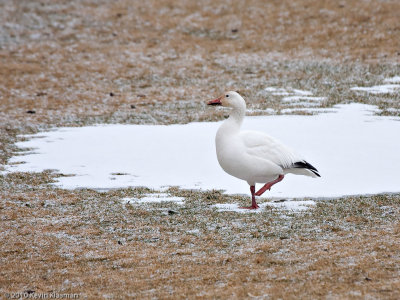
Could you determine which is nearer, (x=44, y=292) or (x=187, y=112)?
(x=44, y=292)

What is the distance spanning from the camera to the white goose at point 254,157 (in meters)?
12.7

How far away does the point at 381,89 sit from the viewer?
24594mm

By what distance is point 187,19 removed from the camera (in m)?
36.7

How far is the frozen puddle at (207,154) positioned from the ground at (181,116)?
98cm

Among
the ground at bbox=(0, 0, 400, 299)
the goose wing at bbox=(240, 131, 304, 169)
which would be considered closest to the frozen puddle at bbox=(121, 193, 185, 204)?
the ground at bbox=(0, 0, 400, 299)

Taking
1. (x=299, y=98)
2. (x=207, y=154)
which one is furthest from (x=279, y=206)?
(x=299, y=98)

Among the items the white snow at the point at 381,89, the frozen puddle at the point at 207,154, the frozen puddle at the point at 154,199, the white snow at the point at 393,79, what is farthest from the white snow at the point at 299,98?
the frozen puddle at the point at 154,199

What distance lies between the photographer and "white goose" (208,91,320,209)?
12.7 m

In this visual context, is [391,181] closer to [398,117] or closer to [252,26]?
[398,117]

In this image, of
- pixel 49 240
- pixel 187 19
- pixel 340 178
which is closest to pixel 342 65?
pixel 187 19

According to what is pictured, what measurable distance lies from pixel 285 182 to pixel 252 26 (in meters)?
21.3

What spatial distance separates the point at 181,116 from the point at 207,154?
490 centimetres

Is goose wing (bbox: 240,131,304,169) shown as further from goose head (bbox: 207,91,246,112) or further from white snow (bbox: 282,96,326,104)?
white snow (bbox: 282,96,326,104)

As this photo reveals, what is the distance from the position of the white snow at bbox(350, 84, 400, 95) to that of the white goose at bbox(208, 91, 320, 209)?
1238 centimetres
